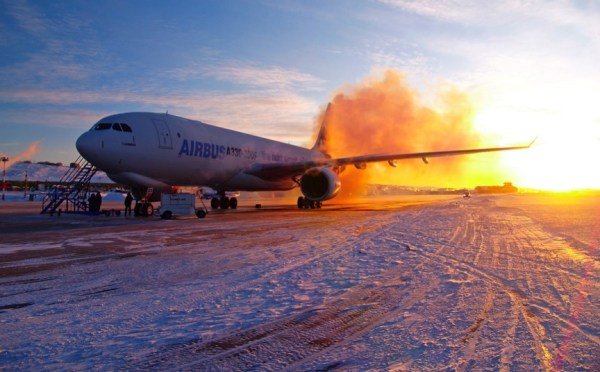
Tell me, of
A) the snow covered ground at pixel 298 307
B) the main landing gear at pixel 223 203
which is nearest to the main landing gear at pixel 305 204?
the main landing gear at pixel 223 203

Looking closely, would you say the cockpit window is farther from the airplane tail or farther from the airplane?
the airplane tail

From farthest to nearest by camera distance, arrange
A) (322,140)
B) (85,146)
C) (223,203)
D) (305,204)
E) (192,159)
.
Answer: (322,140) < (223,203) < (305,204) < (192,159) < (85,146)

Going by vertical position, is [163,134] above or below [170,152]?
above

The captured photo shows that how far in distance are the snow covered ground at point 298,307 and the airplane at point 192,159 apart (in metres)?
7.19

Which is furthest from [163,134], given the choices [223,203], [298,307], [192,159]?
[298,307]

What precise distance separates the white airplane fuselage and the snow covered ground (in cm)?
702

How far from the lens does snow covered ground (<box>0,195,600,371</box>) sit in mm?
3375

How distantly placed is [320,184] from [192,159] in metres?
7.16

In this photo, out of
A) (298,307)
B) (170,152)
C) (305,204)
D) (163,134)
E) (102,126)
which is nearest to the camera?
(298,307)

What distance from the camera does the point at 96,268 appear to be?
6938mm

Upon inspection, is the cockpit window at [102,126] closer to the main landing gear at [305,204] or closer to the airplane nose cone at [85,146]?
the airplane nose cone at [85,146]

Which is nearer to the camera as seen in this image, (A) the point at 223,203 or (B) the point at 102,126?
(B) the point at 102,126

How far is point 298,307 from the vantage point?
15.7 ft

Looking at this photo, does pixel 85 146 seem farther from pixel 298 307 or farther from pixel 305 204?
pixel 305 204
